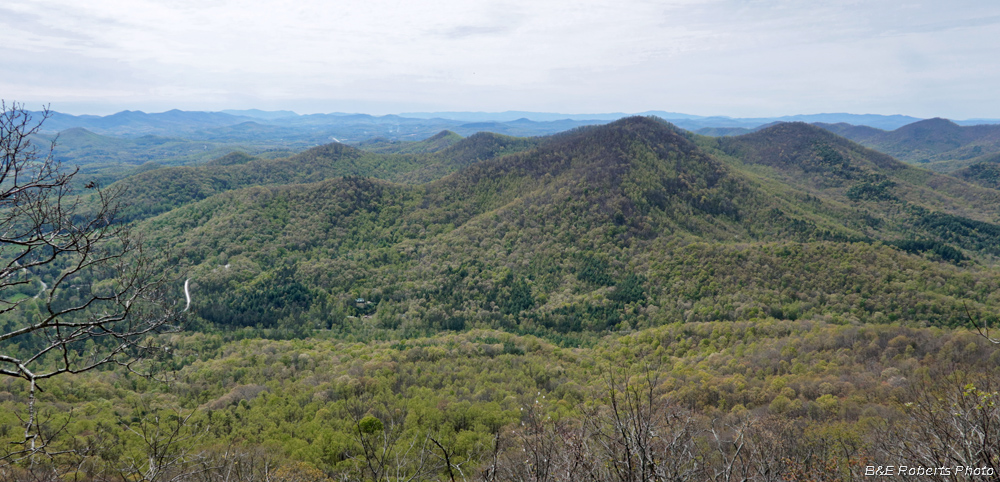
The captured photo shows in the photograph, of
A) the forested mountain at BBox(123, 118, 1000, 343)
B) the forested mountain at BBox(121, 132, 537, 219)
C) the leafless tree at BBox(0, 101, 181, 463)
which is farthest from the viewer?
the forested mountain at BBox(121, 132, 537, 219)

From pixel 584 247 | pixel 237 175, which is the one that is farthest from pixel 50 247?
pixel 237 175

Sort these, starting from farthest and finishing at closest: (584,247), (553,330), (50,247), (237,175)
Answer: (237,175)
(584,247)
(553,330)
(50,247)

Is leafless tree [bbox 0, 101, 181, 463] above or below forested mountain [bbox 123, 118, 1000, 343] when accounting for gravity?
above

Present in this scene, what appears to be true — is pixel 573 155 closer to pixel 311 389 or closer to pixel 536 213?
pixel 536 213

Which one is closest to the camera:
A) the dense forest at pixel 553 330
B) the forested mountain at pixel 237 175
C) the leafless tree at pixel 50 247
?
the leafless tree at pixel 50 247

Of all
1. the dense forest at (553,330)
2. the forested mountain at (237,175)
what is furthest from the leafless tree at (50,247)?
the forested mountain at (237,175)

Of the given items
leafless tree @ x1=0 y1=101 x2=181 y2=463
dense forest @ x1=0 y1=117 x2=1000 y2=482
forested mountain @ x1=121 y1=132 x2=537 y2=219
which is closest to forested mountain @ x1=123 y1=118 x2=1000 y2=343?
dense forest @ x1=0 y1=117 x2=1000 y2=482

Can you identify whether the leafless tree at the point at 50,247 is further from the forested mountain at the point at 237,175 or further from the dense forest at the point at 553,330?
the forested mountain at the point at 237,175

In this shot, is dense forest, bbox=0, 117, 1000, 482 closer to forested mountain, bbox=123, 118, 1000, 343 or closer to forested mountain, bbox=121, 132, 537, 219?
forested mountain, bbox=123, 118, 1000, 343

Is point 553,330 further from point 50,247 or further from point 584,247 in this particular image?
point 50,247
